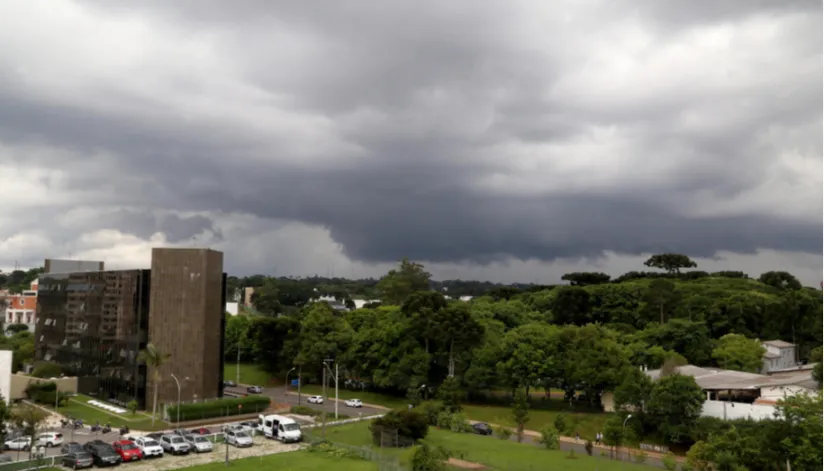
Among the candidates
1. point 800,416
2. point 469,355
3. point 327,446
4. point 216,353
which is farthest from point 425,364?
point 800,416

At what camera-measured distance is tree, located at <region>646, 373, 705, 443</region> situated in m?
57.5

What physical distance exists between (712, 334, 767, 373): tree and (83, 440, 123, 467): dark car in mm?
71216

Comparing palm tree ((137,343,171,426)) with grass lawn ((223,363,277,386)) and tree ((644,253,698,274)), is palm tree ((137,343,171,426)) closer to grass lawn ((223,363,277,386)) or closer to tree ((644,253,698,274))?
grass lawn ((223,363,277,386))

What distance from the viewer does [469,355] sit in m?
80.9

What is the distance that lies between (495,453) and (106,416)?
41280 millimetres

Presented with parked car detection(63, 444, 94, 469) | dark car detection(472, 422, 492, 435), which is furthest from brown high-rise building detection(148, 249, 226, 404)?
dark car detection(472, 422, 492, 435)

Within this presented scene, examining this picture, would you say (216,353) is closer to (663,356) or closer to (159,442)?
(159,442)

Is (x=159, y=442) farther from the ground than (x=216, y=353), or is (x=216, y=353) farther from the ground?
(x=216, y=353)

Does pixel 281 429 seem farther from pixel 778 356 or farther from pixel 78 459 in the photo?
pixel 778 356

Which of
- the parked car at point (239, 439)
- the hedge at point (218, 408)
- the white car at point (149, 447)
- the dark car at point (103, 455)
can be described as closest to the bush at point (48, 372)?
the hedge at point (218, 408)

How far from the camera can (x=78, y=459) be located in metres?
43.1

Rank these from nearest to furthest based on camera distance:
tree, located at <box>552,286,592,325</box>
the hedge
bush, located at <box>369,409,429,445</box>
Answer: bush, located at <box>369,409,429,445</box> → the hedge → tree, located at <box>552,286,592,325</box>

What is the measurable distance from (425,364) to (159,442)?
121 ft

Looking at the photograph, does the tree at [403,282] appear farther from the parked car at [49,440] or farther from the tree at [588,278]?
the parked car at [49,440]
